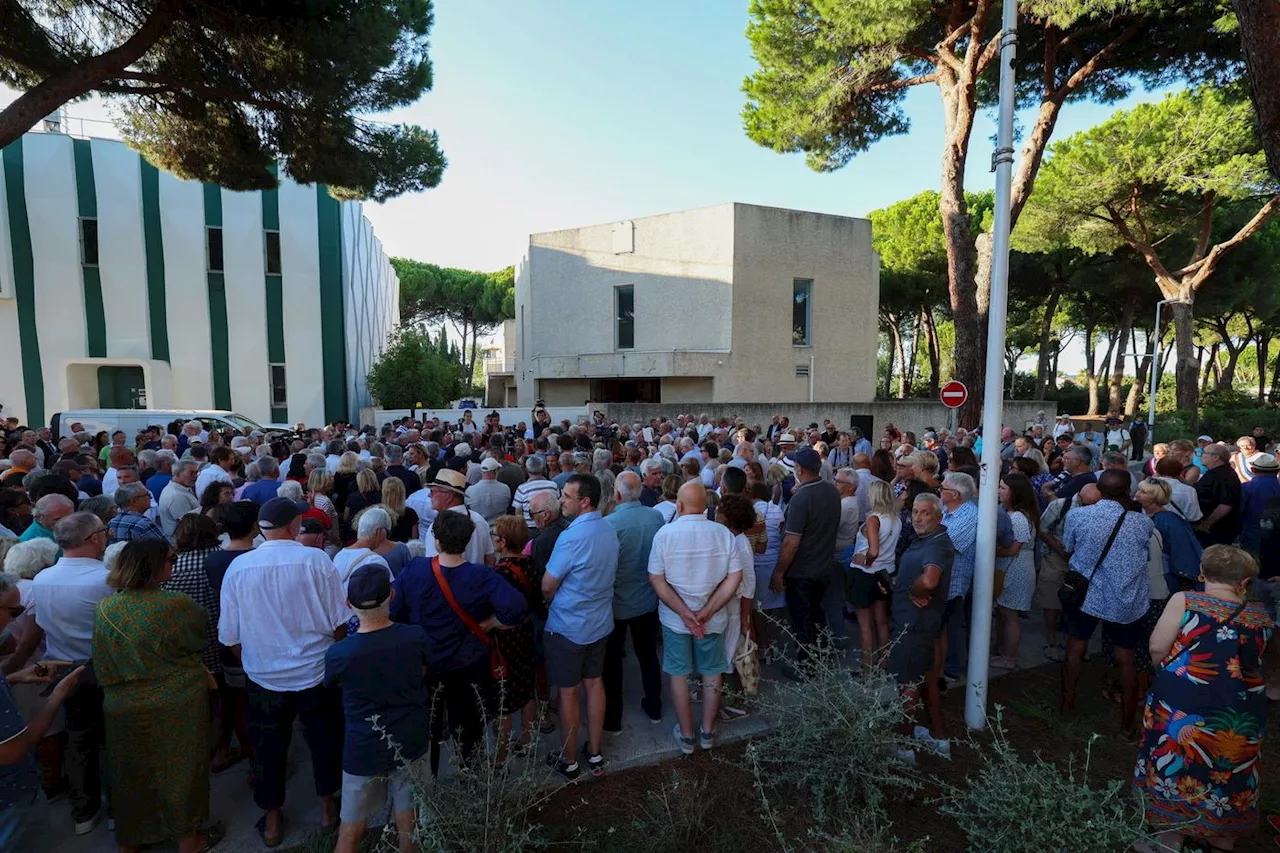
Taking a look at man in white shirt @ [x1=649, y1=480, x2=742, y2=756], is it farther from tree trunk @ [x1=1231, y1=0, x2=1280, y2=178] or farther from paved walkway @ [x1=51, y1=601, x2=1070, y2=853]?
tree trunk @ [x1=1231, y1=0, x2=1280, y2=178]

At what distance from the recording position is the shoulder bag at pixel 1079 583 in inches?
162

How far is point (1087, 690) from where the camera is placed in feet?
15.3

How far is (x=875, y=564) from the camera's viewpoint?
4.48m

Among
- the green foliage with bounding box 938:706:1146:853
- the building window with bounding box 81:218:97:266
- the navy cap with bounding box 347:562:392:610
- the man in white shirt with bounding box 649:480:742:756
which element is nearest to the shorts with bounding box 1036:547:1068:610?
the green foliage with bounding box 938:706:1146:853

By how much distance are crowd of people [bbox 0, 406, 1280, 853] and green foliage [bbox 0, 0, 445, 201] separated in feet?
23.4

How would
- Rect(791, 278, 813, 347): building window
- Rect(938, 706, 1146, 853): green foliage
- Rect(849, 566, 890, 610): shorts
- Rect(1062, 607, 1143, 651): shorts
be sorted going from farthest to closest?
Rect(791, 278, 813, 347): building window
Rect(849, 566, 890, 610): shorts
Rect(1062, 607, 1143, 651): shorts
Rect(938, 706, 1146, 853): green foliage

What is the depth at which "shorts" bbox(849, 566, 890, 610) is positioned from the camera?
456cm

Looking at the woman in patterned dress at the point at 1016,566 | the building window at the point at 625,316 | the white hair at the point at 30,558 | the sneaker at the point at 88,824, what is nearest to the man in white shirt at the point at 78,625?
the sneaker at the point at 88,824

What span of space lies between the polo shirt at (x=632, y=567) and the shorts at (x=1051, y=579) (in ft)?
11.7

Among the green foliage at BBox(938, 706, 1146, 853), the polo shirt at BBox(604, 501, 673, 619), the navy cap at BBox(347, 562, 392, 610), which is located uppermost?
the navy cap at BBox(347, 562, 392, 610)

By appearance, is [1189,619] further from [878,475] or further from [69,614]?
[69,614]

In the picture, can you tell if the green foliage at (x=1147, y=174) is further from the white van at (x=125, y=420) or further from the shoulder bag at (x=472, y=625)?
the white van at (x=125, y=420)

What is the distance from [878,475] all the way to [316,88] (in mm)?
10166

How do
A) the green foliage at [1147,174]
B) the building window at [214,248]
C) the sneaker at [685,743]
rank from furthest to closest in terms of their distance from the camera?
1. the building window at [214,248]
2. the green foliage at [1147,174]
3. the sneaker at [685,743]
